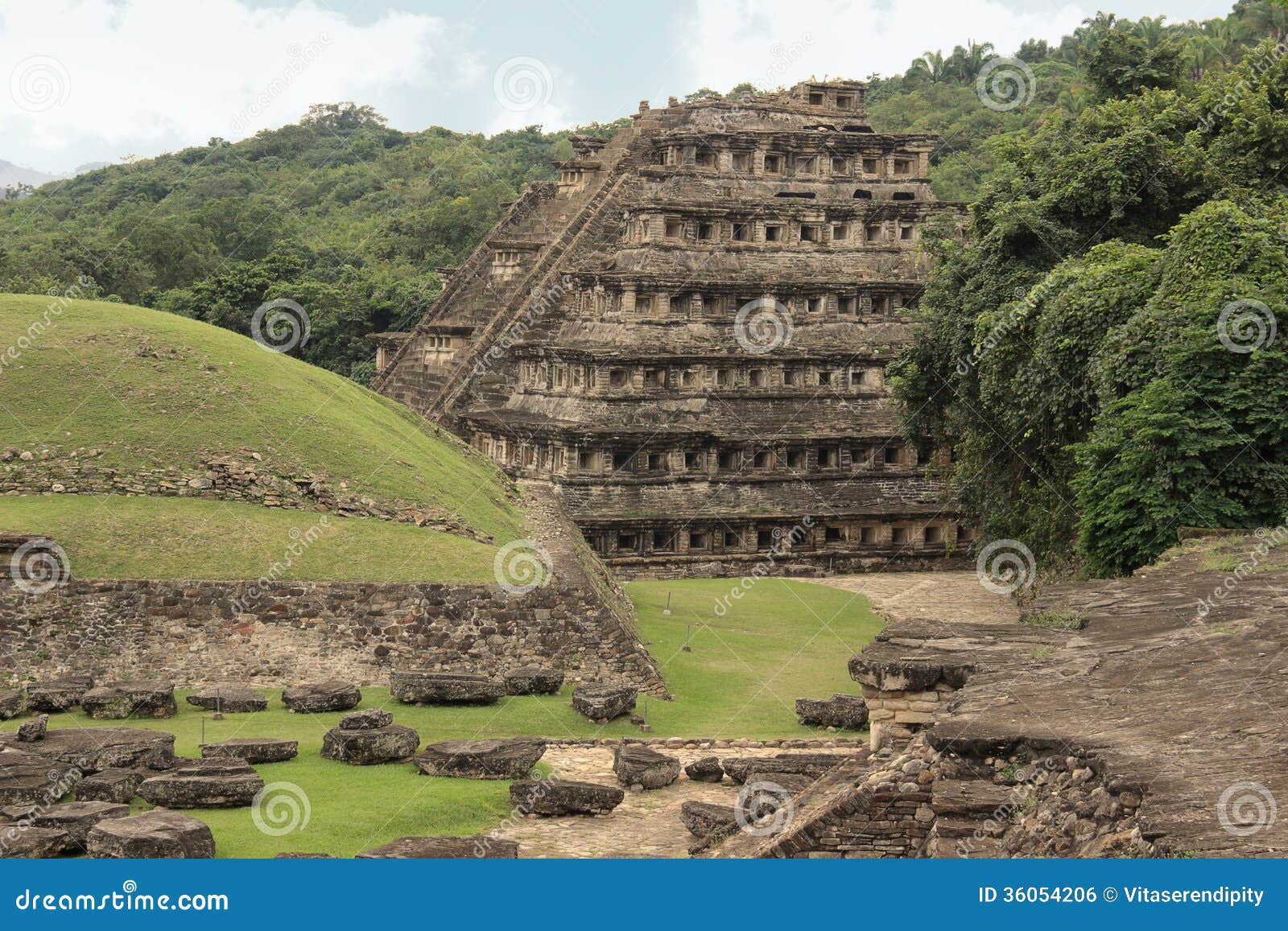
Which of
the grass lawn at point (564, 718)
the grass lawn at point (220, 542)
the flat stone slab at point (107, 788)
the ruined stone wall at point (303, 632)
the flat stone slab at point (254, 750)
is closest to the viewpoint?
the grass lawn at point (564, 718)

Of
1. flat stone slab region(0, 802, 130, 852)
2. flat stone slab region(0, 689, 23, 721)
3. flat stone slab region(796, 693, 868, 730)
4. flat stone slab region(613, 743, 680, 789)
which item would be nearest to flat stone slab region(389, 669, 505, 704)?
flat stone slab region(613, 743, 680, 789)

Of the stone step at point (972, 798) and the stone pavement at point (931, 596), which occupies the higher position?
the stone pavement at point (931, 596)

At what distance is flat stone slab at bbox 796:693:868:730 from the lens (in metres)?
24.7

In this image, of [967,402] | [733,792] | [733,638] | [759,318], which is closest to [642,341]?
[759,318]

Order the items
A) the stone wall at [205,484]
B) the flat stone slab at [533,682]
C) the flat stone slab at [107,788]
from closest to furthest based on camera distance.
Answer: the flat stone slab at [107,788], the flat stone slab at [533,682], the stone wall at [205,484]

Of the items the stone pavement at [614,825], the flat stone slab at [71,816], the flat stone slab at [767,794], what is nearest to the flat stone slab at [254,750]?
the flat stone slab at [71,816]

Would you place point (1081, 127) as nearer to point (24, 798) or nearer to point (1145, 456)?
point (1145, 456)

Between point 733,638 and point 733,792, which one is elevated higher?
point 733,638

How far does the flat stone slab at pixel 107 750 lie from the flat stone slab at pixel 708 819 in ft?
22.3

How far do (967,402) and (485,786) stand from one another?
20814 mm

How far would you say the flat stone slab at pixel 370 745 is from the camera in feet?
67.8

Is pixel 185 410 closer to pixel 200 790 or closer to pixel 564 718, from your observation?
pixel 564 718

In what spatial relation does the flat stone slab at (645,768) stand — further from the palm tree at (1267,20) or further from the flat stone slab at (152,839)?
the palm tree at (1267,20)

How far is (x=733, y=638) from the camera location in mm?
32250
